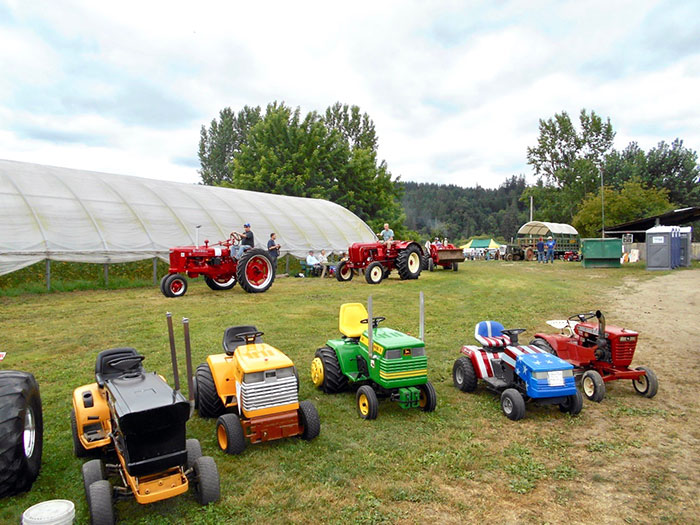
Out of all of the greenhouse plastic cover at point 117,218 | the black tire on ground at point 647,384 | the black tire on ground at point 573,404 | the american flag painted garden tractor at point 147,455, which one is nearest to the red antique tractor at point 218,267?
the greenhouse plastic cover at point 117,218

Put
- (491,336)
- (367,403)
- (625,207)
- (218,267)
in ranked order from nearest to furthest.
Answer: (367,403), (491,336), (218,267), (625,207)

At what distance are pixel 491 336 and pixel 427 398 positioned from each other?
1.70m

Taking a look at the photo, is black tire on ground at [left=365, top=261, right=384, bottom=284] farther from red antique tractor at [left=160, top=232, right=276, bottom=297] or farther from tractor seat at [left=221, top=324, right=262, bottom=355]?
tractor seat at [left=221, top=324, right=262, bottom=355]

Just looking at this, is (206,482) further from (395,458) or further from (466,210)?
(466,210)

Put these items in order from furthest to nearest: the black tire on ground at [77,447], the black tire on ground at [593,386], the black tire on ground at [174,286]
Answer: the black tire on ground at [174,286] < the black tire on ground at [593,386] < the black tire on ground at [77,447]

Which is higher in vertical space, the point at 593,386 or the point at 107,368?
the point at 107,368

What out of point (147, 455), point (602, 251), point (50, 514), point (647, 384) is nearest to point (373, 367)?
point (147, 455)

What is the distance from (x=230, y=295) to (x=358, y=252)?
558 cm

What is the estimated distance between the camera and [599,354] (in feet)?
19.7

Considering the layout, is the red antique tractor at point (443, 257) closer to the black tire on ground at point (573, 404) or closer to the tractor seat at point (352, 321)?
the tractor seat at point (352, 321)

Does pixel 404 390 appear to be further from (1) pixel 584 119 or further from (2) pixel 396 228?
(1) pixel 584 119

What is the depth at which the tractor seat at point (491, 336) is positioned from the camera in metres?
6.00

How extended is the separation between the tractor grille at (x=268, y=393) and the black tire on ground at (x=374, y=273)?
1219cm

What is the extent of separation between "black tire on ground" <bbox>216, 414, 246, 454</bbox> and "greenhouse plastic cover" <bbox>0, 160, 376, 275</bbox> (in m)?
12.9
